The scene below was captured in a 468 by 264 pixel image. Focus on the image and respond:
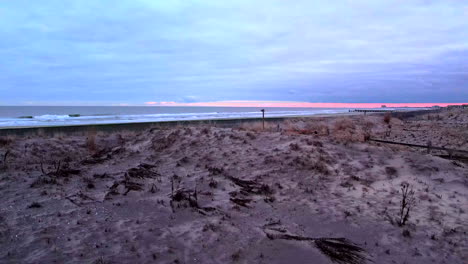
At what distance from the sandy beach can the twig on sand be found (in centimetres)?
5

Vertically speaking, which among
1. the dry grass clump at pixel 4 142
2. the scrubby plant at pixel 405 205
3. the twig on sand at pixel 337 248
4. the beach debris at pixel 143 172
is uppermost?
the dry grass clump at pixel 4 142

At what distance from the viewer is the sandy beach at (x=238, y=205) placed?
5145 millimetres

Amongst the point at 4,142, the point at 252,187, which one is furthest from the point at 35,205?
the point at 4,142

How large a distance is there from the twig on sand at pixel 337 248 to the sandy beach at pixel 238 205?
2.1 inches

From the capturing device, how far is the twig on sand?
494 centimetres

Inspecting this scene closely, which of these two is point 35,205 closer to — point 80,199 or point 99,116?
point 80,199

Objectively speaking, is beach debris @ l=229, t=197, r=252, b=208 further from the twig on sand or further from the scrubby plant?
the scrubby plant

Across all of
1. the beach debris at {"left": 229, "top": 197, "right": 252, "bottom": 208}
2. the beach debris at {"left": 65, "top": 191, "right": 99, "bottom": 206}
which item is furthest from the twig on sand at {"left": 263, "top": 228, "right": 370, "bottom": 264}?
the beach debris at {"left": 65, "top": 191, "right": 99, "bottom": 206}

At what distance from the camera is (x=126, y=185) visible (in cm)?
825

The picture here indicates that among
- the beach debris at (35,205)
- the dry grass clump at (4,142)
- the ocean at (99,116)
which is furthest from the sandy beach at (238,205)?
the ocean at (99,116)

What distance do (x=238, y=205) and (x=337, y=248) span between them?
242 centimetres

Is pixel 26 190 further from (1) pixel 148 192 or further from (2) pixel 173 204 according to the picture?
(2) pixel 173 204

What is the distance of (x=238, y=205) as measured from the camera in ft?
23.0

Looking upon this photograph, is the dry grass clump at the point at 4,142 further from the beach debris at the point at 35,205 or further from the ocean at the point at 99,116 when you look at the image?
the ocean at the point at 99,116
